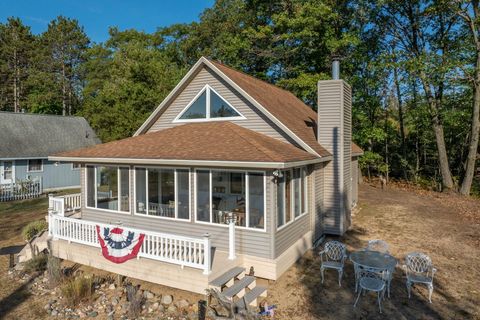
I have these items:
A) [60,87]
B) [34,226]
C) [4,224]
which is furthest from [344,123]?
[60,87]

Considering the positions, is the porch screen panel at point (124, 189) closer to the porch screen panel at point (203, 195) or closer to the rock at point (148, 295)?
the porch screen panel at point (203, 195)

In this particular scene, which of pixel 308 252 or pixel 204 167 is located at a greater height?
pixel 204 167

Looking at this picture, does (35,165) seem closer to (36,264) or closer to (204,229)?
(36,264)

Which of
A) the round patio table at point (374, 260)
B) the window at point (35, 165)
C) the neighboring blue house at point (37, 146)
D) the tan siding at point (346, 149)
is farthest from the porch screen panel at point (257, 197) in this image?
the window at point (35, 165)

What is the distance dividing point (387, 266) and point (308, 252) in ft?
12.2

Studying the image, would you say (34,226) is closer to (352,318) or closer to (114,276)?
(114,276)

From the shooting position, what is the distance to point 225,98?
1245 centimetres

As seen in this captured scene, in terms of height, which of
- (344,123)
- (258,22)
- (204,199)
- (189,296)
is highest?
(258,22)

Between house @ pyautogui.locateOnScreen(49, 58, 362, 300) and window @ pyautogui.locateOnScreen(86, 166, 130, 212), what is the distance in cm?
4

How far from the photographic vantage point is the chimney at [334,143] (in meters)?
12.0

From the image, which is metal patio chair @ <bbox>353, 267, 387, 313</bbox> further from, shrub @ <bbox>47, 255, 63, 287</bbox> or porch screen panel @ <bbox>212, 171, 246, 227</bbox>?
shrub @ <bbox>47, 255, 63, 287</bbox>

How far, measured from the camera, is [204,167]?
9516 mm

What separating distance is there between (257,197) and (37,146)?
2262 cm

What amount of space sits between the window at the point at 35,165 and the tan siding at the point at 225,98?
14789mm
